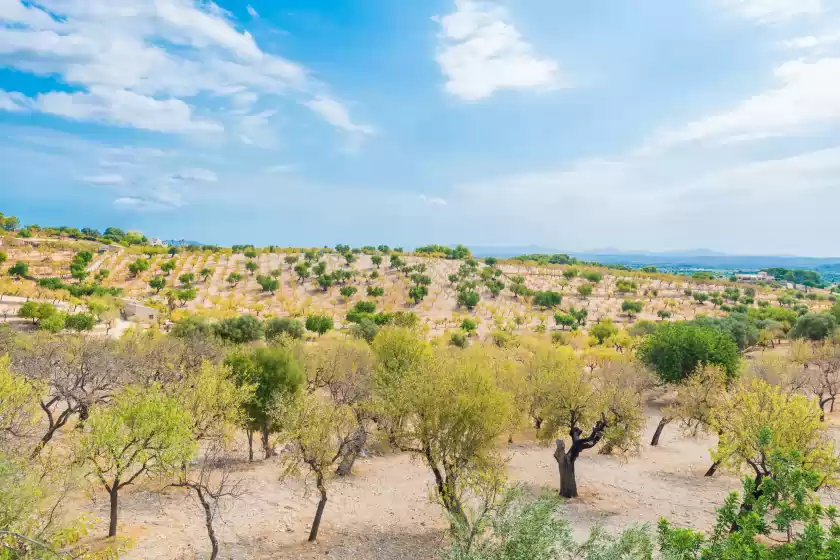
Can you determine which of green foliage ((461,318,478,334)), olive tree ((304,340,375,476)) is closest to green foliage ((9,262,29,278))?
Result: olive tree ((304,340,375,476))

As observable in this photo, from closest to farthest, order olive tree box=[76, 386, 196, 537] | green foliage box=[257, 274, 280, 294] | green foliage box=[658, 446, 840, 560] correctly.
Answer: green foliage box=[658, 446, 840, 560] → olive tree box=[76, 386, 196, 537] → green foliage box=[257, 274, 280, 294]

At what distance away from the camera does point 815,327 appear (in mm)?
70562

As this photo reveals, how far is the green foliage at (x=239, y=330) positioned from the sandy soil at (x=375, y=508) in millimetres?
34483

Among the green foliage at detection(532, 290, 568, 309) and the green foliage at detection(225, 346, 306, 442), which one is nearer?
the green foliage at detection(225, 346, 306, 442)

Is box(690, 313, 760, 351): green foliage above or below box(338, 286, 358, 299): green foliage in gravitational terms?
below

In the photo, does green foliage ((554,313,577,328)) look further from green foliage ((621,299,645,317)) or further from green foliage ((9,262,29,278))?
green foliage ((9,262,29,278))

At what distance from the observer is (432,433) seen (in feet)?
68.7

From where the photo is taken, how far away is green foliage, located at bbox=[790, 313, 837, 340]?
228ft

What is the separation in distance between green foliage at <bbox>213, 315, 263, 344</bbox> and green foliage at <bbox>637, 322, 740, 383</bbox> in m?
47.5

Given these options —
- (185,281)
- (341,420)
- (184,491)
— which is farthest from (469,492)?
(185,281)

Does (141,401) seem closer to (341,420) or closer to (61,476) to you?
(61,476)

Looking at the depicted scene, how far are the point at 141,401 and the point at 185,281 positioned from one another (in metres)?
101

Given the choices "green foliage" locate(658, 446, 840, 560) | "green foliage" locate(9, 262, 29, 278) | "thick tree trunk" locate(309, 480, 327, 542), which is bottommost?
"thick tree trunk" locate(309, 480, 327, 542)

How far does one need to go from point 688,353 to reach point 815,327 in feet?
129
